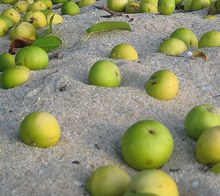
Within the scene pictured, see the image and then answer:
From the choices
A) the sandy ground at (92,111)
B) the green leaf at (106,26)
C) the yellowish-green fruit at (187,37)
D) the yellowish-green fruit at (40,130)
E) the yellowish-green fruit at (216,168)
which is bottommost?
the green leaf at (106,26)

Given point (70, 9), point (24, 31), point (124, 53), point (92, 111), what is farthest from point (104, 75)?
point (70, 9)

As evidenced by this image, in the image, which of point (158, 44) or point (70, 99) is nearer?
point (70, 99)

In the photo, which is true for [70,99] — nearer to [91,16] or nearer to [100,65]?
[100,65]

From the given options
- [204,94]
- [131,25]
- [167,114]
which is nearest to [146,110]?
[167,114]

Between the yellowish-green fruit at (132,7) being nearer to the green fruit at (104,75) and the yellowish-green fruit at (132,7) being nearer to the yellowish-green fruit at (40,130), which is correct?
the green fruit at (104,75)

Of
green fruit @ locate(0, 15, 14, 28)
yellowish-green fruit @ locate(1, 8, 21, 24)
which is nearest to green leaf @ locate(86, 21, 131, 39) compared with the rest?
green fruit @ locate(0, 15, 14, 28)

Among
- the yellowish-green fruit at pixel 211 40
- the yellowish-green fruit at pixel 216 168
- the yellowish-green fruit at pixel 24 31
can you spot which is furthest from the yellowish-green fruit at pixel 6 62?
the yellowish-green fruit at pixel 216 168
